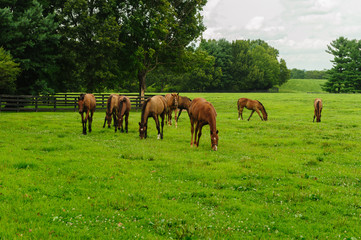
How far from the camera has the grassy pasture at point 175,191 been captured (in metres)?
5.35

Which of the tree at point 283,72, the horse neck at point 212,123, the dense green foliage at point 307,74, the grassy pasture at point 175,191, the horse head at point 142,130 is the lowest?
the grassy pasture at point 175,191

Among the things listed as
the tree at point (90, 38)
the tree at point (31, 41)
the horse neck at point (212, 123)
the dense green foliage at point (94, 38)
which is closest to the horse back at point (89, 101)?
the horse neck at point (212, 123)

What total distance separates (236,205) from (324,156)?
704cm

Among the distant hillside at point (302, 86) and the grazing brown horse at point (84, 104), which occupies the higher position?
the distant hillside at point (302, 86)

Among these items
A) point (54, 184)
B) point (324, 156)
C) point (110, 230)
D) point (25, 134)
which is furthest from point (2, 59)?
point (324, 156)

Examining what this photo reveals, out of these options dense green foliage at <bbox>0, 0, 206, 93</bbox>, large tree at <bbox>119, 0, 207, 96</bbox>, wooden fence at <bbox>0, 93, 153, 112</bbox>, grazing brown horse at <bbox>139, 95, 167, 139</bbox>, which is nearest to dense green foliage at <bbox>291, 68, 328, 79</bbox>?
large tree at <bbox>119, 0, 207, 96</bbox>

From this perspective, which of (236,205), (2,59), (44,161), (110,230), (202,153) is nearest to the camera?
(110,230)

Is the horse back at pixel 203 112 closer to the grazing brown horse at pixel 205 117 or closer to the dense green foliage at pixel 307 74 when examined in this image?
the grazing brown horse at pixel 205 117

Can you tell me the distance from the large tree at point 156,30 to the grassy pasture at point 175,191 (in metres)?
22.6

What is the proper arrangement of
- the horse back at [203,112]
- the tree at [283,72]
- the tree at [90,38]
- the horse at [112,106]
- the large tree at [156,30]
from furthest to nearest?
1. the tree at [283,72]
2. the large tree at [156,30]
3. the tree at [90,38]
4. the horse at [112,106]
5. the horse back at [203,112]

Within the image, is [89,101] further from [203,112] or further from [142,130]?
[203,112]

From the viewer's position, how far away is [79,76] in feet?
113

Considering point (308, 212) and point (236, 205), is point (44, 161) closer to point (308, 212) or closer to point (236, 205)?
point (236, 205)

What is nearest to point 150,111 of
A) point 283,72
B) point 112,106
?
point 112,106
